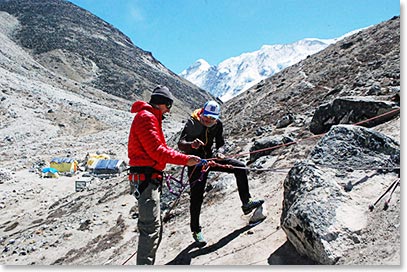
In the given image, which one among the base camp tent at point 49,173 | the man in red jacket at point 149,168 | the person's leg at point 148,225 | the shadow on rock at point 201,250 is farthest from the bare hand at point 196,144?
the base camp tent at point 49,173

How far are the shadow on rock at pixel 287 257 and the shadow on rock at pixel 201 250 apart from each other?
1016mm

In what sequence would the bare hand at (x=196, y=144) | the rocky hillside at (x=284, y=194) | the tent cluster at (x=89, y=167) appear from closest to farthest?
the rocky hillside at (x=284, y=194)
the bare hand at (x=196, y=144)
the tent cluster at (x=89, y=167)

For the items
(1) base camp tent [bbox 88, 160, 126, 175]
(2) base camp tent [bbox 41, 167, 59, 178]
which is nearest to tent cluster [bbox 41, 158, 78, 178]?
(2) base camp tent [bbox 41, 167, 59, 178]

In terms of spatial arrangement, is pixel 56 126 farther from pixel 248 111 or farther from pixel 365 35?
pixel 365 35

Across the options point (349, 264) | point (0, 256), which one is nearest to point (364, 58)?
point (349, 264)

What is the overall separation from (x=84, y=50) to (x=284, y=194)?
297 ft

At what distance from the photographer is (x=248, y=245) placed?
5.14 meters

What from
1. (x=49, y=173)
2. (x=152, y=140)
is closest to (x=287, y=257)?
(x=152, y=140)

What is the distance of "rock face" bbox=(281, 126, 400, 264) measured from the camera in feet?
13.2

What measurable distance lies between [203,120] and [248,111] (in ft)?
36.5

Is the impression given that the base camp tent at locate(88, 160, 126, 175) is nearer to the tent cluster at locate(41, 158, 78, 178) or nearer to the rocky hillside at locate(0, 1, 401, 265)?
the rocky hillside at locate(0, 1, 401, 265)

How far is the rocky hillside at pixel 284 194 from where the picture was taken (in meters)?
4.21

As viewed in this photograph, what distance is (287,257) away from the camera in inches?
177

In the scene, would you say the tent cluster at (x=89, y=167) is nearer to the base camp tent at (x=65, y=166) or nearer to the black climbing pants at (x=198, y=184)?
the base camp tent at (x=65, y=166)
